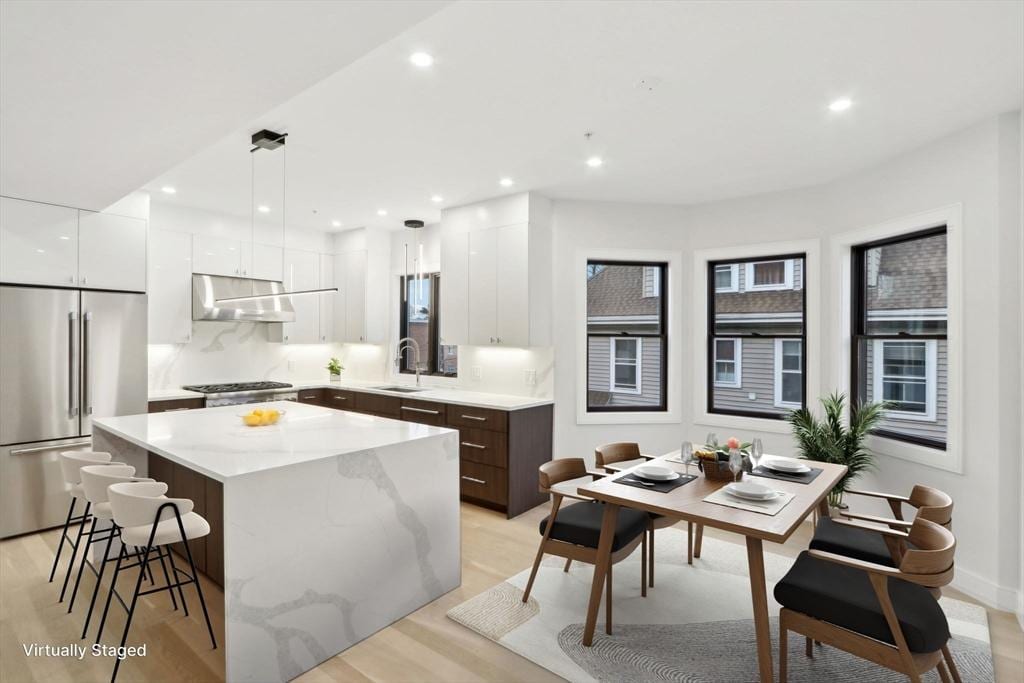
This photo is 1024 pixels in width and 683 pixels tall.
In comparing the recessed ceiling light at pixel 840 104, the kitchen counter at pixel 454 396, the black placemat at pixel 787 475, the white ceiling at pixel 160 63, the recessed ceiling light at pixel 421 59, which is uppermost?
the recessed ceiling light at pixel 840 104

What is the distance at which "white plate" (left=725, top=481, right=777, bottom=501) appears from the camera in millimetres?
2311

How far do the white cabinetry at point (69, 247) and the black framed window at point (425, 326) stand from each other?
2.55 m

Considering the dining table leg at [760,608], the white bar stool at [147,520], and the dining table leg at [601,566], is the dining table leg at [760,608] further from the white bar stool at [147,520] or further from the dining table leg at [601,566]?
the white bar stool at [147,520]

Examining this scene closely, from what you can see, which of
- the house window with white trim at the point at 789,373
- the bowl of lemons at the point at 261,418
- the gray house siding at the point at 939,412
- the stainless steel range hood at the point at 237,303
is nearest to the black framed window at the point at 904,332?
the gray house siding at the point at 939,412

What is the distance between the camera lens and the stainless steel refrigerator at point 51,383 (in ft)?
12.1

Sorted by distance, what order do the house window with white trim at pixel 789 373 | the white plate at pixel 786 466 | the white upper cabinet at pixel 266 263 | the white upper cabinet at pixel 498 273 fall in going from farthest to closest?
1. the white upper cabinet at pixel 266 263
2. the white upper cabinet at pixel 498 273
3. the house window with white trim at pixel 789 373
4. the white plate at pixel 786 466

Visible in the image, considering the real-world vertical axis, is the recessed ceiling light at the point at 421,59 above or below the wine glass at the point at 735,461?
above

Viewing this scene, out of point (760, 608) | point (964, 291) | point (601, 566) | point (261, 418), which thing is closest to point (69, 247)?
point (261, 418)

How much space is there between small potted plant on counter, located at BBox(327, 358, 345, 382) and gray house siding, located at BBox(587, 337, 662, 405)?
122 inches

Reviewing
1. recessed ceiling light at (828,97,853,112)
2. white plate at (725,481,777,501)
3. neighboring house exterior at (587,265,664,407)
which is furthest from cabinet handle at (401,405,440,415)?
recessed ceiling light at (828,97,853,112)

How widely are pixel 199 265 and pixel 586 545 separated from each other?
468 centimetres

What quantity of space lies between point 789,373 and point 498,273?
270cm

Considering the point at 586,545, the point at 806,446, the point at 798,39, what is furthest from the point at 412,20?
the point at 806,446

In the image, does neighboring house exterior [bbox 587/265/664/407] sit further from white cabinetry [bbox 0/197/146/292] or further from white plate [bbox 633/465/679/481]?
white cabinetry [bbox 0/197/146/292]
